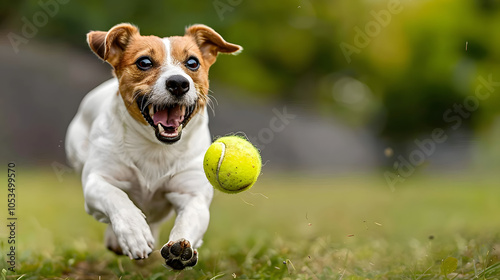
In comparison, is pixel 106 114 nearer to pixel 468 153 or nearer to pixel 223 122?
pixel 223 122

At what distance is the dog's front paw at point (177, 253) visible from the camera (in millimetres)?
2650

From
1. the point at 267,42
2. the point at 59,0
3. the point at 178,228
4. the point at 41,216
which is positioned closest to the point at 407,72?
the point at 267,42

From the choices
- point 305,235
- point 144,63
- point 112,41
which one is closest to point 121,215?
point 144,63

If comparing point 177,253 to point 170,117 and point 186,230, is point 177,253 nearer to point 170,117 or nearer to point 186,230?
point 186,230

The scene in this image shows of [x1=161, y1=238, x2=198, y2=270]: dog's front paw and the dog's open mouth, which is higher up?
the dog's open mouth

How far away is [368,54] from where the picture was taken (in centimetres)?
1194

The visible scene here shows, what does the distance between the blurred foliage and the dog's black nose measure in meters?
8.15

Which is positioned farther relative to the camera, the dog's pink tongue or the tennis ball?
the dog's pink tongue

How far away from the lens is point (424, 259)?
131 inches

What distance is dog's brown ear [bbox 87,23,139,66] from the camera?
3.12 metres

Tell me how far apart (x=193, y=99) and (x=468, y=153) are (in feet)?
29.1

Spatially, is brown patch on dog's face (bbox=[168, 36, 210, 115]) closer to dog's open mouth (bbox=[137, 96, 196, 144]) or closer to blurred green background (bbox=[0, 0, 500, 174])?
dog's open mouth (bbox=[137, 96, 196, 144])

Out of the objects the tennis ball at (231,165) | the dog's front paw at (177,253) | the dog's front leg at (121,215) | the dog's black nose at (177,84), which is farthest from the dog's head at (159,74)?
the dog's front paw at (177,253)

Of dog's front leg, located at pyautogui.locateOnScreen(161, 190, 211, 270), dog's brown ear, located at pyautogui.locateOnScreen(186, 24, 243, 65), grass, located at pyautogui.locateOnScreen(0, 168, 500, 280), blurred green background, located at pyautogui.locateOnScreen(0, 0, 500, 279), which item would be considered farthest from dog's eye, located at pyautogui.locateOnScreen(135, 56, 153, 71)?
blurred green background, located at pyautogui.locateOnScreen(0, 0, 500, 279)
